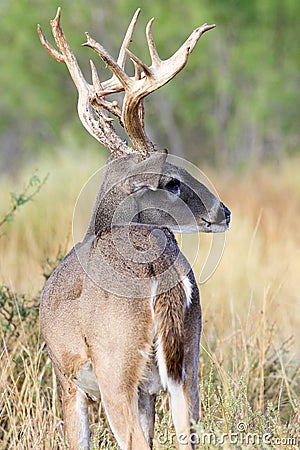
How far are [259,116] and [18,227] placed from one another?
9.55 m

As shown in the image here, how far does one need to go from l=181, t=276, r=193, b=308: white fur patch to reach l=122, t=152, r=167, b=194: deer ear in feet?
1.59

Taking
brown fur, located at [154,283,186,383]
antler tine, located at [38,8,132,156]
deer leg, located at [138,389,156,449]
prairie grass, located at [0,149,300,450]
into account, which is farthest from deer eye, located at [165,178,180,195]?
deer leg, located at [138,389,156,449]

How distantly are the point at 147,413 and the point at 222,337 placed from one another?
1841 mm

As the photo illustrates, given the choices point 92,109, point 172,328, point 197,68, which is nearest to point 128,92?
point 92,109

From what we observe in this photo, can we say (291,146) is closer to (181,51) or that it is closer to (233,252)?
(233,252)

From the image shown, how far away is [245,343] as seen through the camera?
15.9ft

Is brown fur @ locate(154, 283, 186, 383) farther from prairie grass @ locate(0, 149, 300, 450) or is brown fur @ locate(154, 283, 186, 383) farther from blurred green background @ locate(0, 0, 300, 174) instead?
blurred green background @ locate(0, 0, 300, 174)

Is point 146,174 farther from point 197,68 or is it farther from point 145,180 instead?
point 197,68

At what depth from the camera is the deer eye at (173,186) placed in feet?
12.1

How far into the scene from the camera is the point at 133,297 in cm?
316

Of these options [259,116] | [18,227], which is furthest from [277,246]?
[259,116]

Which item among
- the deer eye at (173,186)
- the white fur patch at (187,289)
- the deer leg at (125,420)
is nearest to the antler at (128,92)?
the deer eye at (173,186)

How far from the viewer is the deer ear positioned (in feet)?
11.6

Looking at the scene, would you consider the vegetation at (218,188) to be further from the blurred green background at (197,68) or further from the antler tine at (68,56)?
the antler tine at (68,56)
